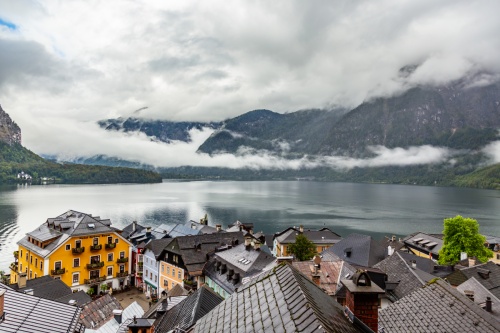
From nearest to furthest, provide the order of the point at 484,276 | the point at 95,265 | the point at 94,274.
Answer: the point at 484,276
the point at 95,265
the point at 94,274

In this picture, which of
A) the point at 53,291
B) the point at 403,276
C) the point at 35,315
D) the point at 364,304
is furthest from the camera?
the point at 403,276

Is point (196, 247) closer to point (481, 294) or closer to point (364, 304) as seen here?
point (481, 294)

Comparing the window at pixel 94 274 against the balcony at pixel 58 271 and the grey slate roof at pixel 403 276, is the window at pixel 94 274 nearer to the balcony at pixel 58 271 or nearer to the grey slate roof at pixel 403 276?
the balcony at pixel 58 271

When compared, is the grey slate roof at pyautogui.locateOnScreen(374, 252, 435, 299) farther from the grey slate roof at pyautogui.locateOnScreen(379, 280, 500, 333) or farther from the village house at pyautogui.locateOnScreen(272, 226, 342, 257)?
the village house at pyautogui.locateOnScreen(272, 226, 342, 257)

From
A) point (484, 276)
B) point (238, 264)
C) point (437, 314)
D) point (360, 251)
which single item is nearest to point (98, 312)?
point (238, 264)

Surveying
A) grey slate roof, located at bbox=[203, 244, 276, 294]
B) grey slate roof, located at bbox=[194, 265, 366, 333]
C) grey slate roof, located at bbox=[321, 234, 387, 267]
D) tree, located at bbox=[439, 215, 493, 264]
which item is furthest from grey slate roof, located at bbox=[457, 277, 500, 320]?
tree, located at bbox=[439, 215, 493, 264]

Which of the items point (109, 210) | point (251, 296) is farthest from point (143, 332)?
point (109, 210)

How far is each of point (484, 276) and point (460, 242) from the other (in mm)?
37508

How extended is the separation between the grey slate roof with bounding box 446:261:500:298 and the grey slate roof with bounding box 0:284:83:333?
1463 inches

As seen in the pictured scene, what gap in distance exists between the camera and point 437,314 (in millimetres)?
17688

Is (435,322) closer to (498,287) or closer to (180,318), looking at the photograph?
(180,318)

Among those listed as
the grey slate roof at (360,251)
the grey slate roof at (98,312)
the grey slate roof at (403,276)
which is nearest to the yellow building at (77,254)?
the grey slate roof at (98,312)

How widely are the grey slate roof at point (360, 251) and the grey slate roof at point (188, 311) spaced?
42090 mm

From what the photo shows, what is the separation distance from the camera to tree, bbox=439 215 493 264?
241ft
